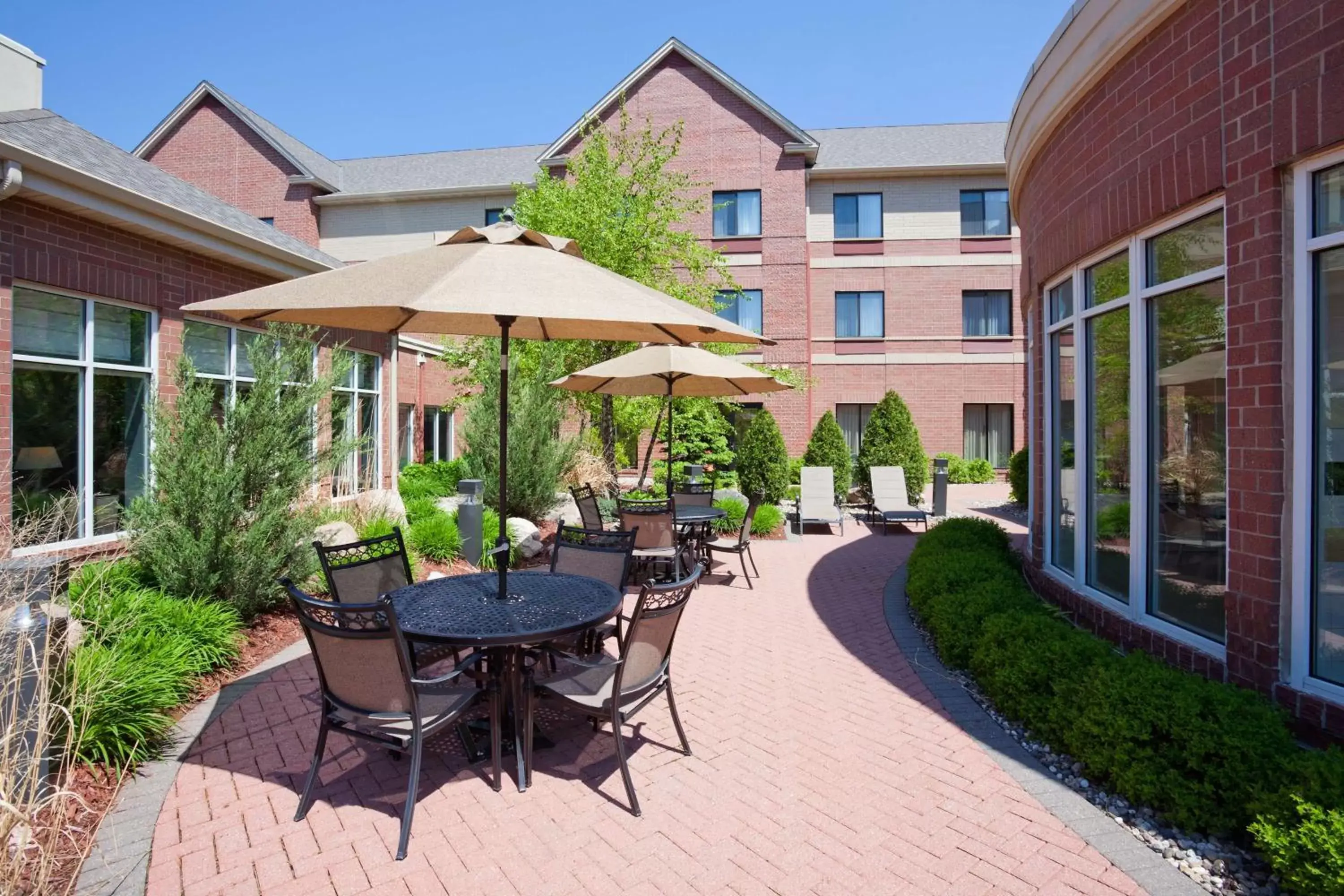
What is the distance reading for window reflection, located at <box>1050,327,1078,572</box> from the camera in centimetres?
597

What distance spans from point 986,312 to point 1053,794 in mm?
21186

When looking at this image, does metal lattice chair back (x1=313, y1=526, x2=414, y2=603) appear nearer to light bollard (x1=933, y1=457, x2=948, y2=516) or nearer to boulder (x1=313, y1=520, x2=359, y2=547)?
boulder (x1=313, y1=520, x2=359, y2=547)

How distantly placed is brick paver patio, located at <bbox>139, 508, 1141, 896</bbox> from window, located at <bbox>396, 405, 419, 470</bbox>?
14.1m

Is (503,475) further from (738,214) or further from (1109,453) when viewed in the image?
(738,214)

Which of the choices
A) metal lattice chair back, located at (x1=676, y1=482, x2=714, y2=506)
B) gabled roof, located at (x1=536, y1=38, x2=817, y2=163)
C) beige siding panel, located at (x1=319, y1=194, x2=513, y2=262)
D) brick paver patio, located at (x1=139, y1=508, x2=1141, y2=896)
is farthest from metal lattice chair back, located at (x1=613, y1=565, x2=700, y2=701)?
beige siding panel, located at (x1=319, y1=194, x2=513, y2=262)

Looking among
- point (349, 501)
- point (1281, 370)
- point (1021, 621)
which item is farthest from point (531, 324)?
point (349, 501)

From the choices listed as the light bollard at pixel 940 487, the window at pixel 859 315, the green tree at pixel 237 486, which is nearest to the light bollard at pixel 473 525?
the green tree at pixel 237 486

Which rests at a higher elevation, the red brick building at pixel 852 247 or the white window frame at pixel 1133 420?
the red brick building at pixel 852 247

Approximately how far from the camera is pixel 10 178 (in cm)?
584

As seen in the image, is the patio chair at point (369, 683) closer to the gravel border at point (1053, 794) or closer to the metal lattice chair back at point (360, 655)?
the metal lattice chair back at point (360, 655)

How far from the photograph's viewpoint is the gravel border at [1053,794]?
9.56ft

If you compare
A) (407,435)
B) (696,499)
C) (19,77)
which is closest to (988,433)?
(696,499)

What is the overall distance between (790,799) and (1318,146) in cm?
375

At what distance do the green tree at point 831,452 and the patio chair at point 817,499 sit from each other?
3.93 m
